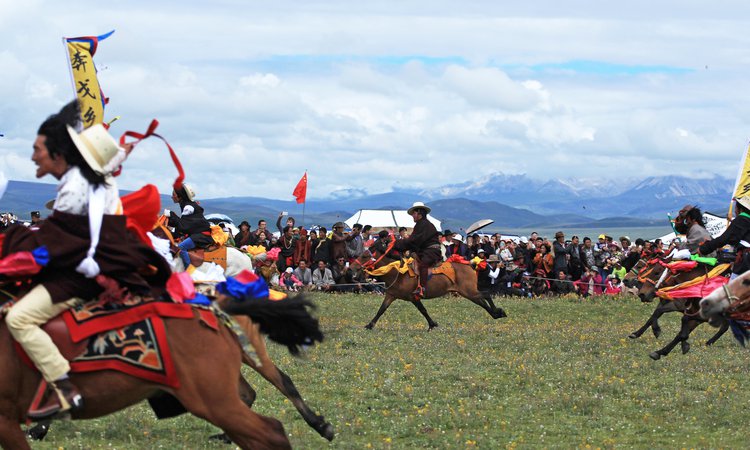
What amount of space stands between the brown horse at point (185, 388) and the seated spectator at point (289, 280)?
829 inches

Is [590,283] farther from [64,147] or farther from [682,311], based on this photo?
[64,147]

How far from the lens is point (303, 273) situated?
95.8ft

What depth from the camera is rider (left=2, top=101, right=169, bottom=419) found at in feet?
23.3

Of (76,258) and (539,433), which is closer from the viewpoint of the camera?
(76,258)

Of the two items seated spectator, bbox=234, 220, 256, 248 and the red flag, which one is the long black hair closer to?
seated spectator, bbox=234, 220, 256, 248

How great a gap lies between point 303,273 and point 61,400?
72.6 ft

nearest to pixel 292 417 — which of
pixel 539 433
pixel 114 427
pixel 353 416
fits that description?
pixel 353 416

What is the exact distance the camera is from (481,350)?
57.1 ft

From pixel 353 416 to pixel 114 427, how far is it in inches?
96.5

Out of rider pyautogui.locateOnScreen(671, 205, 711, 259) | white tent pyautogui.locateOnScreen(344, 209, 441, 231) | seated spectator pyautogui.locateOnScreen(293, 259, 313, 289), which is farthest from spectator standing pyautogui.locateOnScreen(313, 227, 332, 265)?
white tent pyautogui.locateOnScreen(344, 209, 441, 231)

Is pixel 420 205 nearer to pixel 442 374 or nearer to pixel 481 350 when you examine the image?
pixel 481 350

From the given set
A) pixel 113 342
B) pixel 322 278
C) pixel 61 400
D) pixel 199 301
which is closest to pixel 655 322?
pixel 322 278

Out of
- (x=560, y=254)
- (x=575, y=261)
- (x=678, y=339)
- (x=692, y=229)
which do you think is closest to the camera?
(x=678, y=339)

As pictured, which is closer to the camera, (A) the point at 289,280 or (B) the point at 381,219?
(A) the point at 289,280
